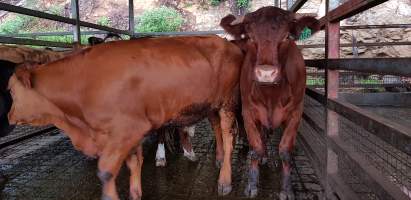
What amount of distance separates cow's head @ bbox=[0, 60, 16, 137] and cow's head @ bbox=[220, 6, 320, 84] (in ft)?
6.62

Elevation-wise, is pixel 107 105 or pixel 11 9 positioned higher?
pixel 11 9

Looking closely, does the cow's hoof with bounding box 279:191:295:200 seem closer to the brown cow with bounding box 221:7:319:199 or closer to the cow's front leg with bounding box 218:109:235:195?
the brown cow with bounding box 221:7:319:199

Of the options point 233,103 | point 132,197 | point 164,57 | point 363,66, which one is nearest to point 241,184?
point 233,103

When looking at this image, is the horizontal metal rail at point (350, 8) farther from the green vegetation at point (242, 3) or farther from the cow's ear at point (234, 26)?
the green vegetation at point (242, 3)

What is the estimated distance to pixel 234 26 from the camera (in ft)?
12.8

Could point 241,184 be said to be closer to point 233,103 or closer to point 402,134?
point 233,103

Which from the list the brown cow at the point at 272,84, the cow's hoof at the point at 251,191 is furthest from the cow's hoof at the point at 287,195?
the cow's hoof at the point at 251,191

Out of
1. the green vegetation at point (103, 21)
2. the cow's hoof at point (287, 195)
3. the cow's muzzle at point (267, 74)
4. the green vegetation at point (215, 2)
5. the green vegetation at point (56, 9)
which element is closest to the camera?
the cow's muzzle at point (267, 74)

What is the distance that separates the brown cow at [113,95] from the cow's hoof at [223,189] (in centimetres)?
77

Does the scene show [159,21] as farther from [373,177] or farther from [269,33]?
[373,177]

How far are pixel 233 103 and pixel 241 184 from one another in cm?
85

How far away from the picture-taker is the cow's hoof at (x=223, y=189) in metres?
3.98

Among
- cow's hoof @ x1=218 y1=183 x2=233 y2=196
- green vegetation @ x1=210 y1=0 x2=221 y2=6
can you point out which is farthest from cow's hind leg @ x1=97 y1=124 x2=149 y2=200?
green vegetation @ x1=210 y1=0 x2=221 y2=6

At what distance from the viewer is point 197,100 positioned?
3.97 meters
